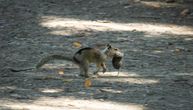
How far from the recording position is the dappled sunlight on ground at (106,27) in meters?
14.3

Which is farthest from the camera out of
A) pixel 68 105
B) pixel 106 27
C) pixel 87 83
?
pixel 106 27

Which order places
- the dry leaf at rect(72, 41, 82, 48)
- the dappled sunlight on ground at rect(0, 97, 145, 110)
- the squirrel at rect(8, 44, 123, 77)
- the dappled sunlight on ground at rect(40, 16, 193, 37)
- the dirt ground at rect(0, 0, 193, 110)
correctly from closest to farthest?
the dappled sunlight on ground at rect(0, 97, 145, 110)
the dirt ground at rect(0, 0, 193, 110)
the squirrel at rect(8, 44, 123, 77)
the dry leaf at rect(72, 41, 82, 48)
the dappled sunlight on ground at rect(40, 16, 193, 37)

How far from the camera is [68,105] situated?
8.43m

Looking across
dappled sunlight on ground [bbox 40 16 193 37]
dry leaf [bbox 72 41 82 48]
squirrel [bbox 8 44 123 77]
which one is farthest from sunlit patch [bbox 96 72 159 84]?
dappled sunlight on ground [bbox 40 16 193 37]

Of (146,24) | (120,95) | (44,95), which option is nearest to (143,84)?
(120,95)

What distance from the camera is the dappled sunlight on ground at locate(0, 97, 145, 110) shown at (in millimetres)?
8266

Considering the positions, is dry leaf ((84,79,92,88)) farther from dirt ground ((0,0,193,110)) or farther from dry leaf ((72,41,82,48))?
dry leaf ((72,41,82,48))

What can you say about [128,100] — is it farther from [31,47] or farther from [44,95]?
[31,47]

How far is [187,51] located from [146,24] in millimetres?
2798

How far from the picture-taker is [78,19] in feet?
51.1

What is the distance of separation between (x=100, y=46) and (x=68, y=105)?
400cm

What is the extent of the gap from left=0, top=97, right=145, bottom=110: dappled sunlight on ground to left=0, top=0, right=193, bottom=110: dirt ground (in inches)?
0.4

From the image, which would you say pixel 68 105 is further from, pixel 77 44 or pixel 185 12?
pixel 185 12

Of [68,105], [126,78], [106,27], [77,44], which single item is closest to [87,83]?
[126,78]
